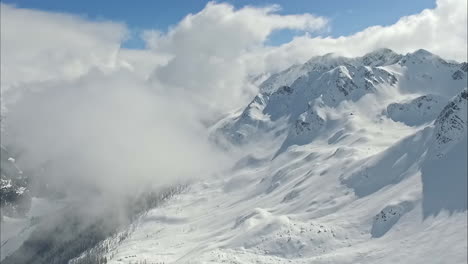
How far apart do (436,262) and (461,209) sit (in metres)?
30.6

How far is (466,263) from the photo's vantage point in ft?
548

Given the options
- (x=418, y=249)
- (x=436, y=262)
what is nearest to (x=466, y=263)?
(x=436, y=262)

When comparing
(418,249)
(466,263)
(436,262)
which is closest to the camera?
(466,263)

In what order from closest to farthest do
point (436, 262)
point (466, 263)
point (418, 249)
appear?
point (466, 263) → point (436, 262) → point (418, 249)

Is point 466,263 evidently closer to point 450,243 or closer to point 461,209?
point 450,243

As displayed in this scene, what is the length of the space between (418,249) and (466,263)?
1116 inches

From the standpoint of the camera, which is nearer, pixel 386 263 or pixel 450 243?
pixel 450 243

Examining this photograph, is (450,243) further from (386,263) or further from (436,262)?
(386,263)

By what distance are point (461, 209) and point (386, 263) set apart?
1499 inches

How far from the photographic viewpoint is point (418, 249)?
19475cm

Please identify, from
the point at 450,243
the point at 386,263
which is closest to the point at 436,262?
the point at 450,243

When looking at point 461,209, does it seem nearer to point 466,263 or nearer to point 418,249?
point 418,249

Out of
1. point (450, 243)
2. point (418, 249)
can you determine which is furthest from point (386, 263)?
point (450, 243)

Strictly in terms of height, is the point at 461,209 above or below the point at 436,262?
above
